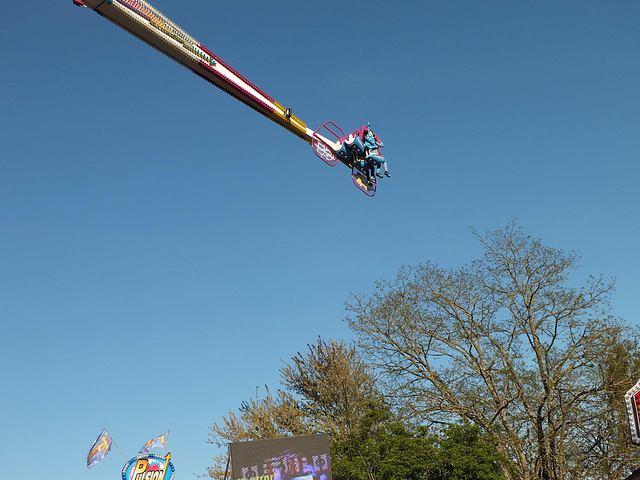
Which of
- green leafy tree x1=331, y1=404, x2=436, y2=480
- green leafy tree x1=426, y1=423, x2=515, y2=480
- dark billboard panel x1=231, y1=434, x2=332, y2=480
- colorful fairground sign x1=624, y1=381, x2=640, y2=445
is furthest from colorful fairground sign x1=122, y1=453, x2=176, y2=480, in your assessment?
colorful fairground sign x1=624, y1=381, x2=640, y2=445

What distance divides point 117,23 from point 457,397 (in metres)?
21.6

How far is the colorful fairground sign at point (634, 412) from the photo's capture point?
47.8 feet

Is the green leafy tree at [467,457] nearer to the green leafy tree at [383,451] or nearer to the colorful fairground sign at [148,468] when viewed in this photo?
the green leafy tree at [383,451]

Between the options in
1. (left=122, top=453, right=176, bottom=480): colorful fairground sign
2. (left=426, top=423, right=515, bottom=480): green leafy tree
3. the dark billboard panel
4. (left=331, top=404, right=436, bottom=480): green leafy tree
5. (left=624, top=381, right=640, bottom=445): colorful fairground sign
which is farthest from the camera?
(left=122, top=453, right=176, bottom=480): colorful fairground sign

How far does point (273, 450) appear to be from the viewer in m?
23.5

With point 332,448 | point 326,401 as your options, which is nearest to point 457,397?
point 332,448

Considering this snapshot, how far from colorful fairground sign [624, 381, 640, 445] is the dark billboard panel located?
12105 mm

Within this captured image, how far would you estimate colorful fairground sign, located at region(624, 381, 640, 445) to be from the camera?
573 inches

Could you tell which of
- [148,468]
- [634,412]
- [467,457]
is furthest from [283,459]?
[634,412]

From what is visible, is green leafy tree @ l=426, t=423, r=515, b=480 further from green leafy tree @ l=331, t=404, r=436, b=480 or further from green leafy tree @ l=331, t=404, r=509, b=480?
green leafy tree @ l=331, t=404, r=436, b=480

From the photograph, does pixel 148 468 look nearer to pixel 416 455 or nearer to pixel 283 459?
pixel 283 459

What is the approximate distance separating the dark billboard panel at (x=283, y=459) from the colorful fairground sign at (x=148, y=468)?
488 cm

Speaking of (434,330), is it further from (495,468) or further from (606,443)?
(606,443)

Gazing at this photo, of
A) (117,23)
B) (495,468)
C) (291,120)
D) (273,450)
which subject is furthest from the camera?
(495,468)
